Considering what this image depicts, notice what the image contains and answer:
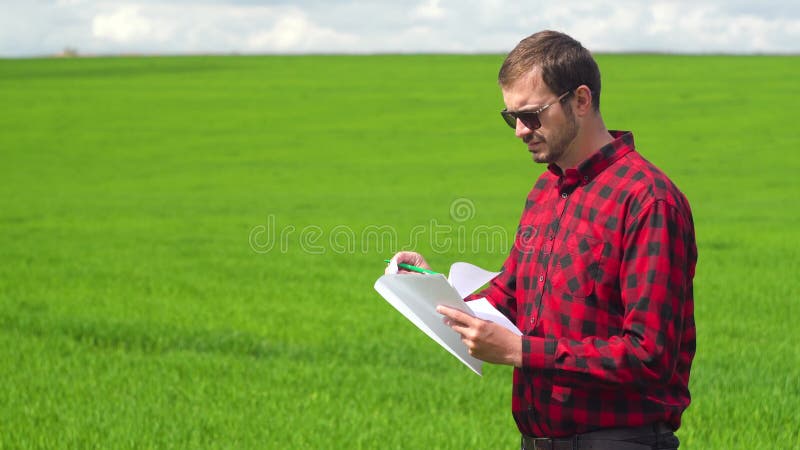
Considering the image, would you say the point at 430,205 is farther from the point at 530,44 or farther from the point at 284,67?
the point at 284,67

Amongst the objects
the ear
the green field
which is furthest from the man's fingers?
the green field

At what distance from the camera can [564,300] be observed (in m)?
2.84

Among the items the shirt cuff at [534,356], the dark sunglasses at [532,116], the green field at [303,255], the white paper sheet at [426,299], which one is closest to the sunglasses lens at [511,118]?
the dark sunglasses at [532,116]

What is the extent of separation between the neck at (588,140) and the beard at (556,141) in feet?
0.05

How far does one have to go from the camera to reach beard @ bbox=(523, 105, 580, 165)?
2.83 m

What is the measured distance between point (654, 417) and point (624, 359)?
333 mm

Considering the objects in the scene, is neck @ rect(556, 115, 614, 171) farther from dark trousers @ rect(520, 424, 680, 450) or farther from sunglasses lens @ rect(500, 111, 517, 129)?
dark trousers @ rect(520, 424, 680, 450)

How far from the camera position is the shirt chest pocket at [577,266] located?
2.77m

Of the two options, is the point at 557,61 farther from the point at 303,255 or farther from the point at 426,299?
the point at 303,255

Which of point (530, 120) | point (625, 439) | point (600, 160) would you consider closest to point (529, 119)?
point (530, 120)

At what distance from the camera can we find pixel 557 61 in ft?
8.98

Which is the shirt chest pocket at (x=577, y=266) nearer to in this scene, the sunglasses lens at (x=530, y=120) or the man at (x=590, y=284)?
the man at (x=590, y=284)

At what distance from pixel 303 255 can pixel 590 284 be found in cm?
1366

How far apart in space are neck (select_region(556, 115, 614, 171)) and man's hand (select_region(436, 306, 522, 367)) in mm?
560
